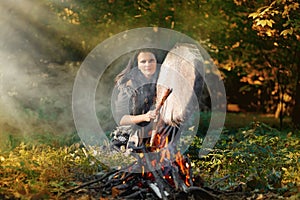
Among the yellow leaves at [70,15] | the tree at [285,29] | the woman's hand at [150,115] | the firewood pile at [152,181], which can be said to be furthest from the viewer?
the yellow leaves at [70,15]

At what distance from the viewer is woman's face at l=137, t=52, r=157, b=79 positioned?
5742mm

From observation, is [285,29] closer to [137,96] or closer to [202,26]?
[202,26]

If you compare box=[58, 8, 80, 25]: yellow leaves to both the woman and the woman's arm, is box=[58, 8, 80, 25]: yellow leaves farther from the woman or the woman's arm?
the woman's arm

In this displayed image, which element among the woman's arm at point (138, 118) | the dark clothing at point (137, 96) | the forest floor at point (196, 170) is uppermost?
the dark clothing at point (137, 96)

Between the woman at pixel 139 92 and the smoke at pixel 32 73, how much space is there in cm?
313

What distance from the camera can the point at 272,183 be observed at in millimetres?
5684

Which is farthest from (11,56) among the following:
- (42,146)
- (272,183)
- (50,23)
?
(272,183)

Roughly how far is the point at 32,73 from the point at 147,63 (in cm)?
466

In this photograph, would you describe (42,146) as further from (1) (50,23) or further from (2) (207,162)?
(1) (50,23)

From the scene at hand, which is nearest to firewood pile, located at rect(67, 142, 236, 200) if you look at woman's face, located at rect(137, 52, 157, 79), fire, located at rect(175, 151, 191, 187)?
fire, located at rect(175, 151, 191, 187)

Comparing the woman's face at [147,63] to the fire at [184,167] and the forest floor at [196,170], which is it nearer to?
the fire at [184,167]

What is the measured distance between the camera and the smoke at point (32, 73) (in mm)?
→ 8797

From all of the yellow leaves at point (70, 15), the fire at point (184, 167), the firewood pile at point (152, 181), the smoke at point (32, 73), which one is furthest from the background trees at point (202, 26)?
the firewood pile at point (152, 181)

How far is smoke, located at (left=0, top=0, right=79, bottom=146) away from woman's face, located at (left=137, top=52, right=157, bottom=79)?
339 cm
